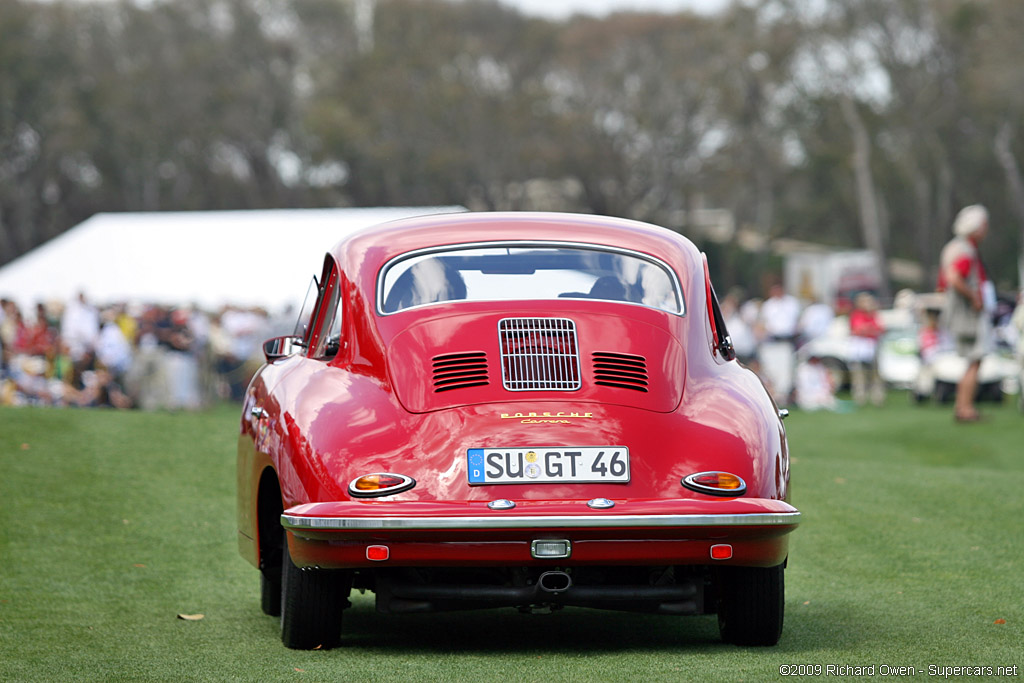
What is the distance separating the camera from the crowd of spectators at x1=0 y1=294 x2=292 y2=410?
22219 mm

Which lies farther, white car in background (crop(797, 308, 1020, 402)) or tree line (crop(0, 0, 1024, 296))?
tree line (crop(0, 0, 1024, 296))

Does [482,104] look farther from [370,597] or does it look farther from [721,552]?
[721,552]

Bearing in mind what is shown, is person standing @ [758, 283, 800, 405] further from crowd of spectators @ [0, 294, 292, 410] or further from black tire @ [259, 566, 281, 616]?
black tire @ [259, 566, 281, 616]

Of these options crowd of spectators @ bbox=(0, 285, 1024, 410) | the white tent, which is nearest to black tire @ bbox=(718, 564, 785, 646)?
crowd of spectators @ bbox=(0, 285, 1024, 410)

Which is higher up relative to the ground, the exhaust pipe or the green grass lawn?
the exhaust pipe

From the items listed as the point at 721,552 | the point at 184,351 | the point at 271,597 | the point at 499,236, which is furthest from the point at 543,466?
the point at 184,351

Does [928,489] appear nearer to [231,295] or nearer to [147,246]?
[231,295]

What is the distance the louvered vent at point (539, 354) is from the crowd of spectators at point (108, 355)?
16.9m

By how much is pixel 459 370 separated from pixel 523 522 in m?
0.74

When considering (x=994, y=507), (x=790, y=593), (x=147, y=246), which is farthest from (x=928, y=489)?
(x=147, y=246)

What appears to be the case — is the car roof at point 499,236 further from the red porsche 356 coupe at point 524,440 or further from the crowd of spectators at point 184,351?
the crowd of spectators at point 184,351

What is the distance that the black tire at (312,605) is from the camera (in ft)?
18.4

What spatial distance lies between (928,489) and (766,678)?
554 cm

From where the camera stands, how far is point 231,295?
26922 millimetres
